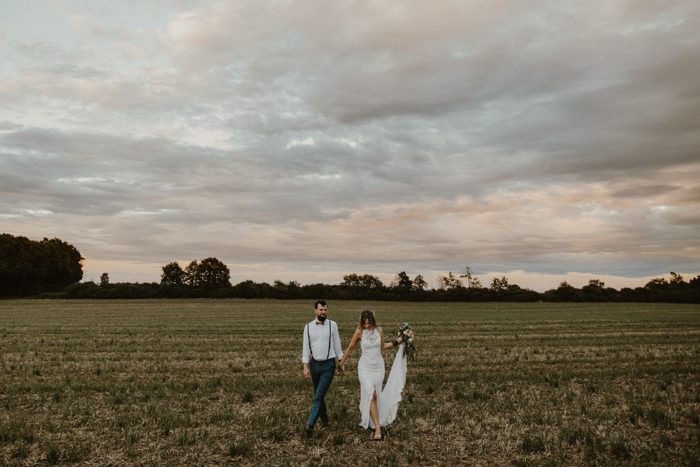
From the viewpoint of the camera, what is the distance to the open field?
28.3 feet

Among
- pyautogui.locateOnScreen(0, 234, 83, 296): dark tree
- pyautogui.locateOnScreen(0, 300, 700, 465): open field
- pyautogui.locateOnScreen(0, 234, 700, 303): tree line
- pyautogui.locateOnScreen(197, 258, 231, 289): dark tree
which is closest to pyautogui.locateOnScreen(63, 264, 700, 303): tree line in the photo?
pyautogui.locateOnScreen(0, 234, 700, 303): tree line

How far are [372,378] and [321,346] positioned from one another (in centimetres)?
111

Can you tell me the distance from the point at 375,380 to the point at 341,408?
2.33 meters

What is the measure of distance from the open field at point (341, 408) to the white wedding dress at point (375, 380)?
14.6 inches

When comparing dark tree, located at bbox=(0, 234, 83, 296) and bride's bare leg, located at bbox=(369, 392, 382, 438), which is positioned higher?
dark tree, located at bbox=(0, 234, 83, 296)

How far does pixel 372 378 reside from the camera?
31.1 feet

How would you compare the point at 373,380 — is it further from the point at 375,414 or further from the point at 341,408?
the point at 341,408

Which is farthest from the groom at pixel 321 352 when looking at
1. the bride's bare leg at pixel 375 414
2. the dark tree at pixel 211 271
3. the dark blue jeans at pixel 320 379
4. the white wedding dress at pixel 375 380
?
the dark tree at pixel 211 271

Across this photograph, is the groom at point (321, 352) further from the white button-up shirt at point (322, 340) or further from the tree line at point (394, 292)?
the tree line at point (394, 292)

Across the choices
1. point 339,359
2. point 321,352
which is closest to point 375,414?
point 339,359

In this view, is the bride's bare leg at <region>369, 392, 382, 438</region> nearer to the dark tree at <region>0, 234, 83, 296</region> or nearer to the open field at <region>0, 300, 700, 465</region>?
the open field at <region>0, 300, 700, 465</region>

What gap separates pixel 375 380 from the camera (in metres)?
9.49

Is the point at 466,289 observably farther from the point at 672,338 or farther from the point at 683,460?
the point at 683,460

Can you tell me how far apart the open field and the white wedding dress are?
37 cm
